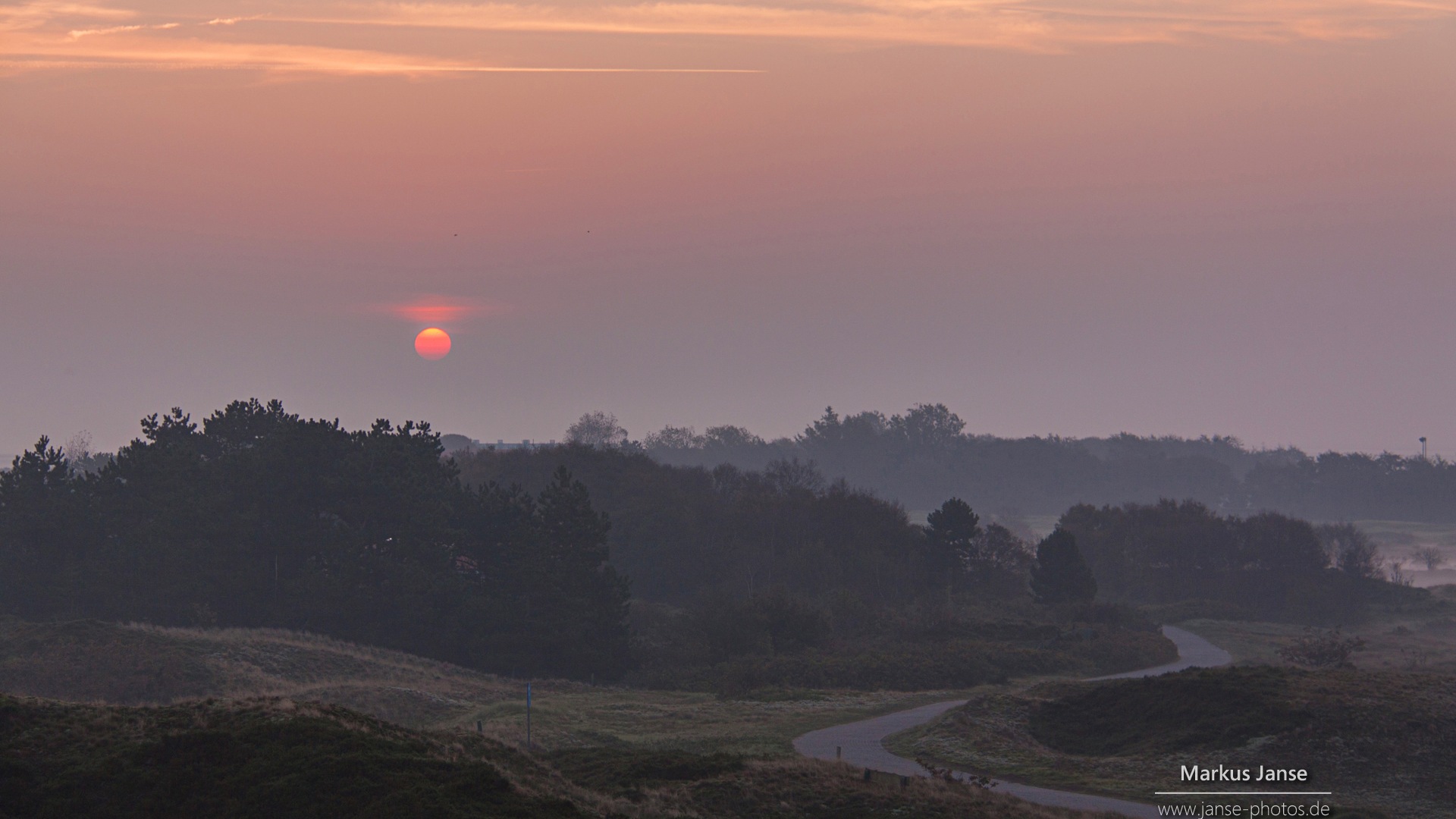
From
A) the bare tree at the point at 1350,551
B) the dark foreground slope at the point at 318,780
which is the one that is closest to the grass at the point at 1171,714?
the dark foreground slope at the point at 318,780

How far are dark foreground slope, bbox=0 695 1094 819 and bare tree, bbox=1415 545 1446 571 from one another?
147951 millimetres

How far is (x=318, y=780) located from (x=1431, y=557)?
161 meters

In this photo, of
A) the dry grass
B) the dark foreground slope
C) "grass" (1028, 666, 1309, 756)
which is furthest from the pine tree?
the dark foreground slope

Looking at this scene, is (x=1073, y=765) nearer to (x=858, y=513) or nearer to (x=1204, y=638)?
(x=1204, y=638)

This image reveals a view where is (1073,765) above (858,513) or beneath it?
beneath

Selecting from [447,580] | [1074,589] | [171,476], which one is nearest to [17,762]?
[447,580]

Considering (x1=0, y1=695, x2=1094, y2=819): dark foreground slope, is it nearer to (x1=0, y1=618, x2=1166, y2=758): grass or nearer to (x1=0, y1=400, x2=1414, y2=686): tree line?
(x1=0, y1=618, x2=1166, y2=758): grass

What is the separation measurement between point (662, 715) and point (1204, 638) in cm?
4622

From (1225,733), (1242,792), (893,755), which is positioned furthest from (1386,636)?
(1242,792)

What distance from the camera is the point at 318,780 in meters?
18.9

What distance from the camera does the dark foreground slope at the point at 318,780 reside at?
18344mm

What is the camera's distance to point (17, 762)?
1905 centimetres

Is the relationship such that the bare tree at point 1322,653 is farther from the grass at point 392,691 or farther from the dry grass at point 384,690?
the dry grass at point 384,690

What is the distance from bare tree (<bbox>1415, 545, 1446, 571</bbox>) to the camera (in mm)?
147875
